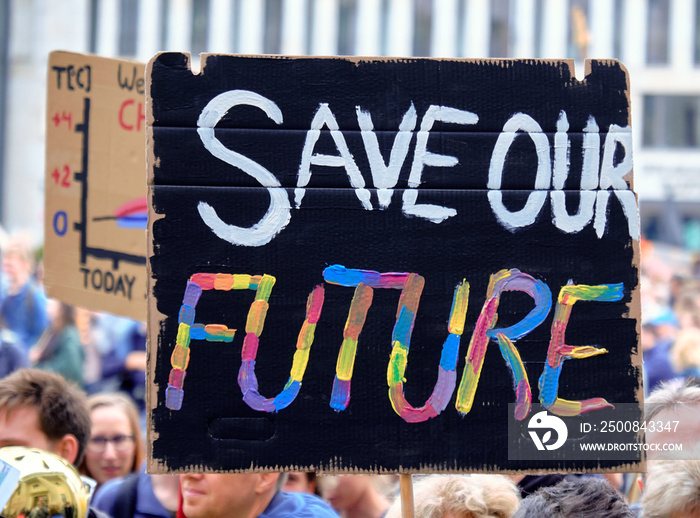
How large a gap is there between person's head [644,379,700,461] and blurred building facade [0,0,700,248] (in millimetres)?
27979

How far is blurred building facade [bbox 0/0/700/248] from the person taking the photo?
3012cm

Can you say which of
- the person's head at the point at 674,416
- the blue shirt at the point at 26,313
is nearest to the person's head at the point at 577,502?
the person's head at the point at 674,416

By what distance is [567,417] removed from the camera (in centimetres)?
177

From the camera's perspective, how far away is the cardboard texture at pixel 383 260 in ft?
5.73

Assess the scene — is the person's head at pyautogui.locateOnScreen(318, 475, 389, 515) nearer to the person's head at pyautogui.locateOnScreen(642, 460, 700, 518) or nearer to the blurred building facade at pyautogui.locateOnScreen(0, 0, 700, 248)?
the person's head at pyautogui.locateOnScreen(642, 460, 700, 518)

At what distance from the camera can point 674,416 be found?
2184 mm

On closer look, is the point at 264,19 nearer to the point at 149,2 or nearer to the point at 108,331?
the point at 149,2

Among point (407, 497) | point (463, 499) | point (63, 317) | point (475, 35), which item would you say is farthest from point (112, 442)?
point (475, 35)

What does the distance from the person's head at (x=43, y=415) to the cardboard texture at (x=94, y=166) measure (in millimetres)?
469

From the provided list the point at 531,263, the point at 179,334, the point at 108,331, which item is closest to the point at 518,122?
the point at 531,263


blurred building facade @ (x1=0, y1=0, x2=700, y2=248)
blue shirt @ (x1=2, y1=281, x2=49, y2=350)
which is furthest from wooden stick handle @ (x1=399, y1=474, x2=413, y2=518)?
blurred building facade @ (x1=0, y1=0, x2=700, y2=248)

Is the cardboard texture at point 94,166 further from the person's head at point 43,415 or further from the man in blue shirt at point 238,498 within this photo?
the man in blue shirt at point 238,498

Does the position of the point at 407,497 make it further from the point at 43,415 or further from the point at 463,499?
the point at 43,415

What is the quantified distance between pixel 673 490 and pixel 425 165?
775mm
